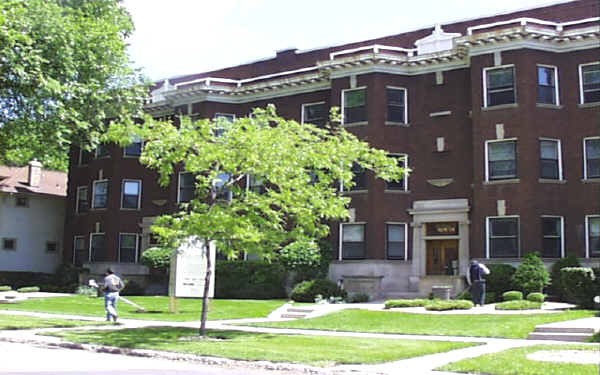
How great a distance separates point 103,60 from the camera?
99.9ft

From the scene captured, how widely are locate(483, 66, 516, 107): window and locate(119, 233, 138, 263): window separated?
68.9 ft

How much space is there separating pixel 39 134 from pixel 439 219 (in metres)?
16.7

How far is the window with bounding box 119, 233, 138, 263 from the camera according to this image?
39.8 metres

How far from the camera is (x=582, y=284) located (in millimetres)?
22797

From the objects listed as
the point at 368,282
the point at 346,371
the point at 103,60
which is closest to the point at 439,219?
the point at 368,282

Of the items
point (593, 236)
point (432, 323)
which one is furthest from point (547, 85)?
point (432, 323)

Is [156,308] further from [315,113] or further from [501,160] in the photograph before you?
[501,160]

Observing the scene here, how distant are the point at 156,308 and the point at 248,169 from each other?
12.3 m

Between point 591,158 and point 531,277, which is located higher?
point 591,158

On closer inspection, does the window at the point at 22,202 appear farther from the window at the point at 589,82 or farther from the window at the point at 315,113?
the window at the point at 589,82

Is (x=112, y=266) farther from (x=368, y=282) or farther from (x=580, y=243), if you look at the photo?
(x=580, y=243)

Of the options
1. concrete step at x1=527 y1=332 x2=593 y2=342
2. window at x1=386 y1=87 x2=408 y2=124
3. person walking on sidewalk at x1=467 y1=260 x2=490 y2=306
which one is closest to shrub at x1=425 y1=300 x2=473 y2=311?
person walking on sidewalk at x1=467 y1=260 x2=490 y2=306

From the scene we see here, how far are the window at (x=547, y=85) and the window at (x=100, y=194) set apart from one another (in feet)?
80.4

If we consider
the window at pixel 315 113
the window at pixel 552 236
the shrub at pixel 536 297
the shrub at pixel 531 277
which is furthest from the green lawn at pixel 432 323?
the window at pixel 315 113
